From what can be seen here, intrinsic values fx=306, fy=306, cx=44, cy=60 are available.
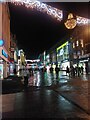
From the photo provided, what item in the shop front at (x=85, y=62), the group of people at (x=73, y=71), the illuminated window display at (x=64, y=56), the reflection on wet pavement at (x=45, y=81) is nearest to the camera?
the reflection on wet pavement at (x=45, y=81)

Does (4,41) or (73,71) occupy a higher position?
(4,41)

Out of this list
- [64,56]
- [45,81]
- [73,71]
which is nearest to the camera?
[45,81]

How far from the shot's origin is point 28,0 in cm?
1173

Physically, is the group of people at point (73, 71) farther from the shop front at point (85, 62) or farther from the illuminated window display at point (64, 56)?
the illuminated window display at point (64, 56)

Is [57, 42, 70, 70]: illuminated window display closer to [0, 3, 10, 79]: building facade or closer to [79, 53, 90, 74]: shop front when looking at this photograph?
[79, 53, 90, 74]: shop front

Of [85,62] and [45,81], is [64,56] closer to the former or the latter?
[85,62]

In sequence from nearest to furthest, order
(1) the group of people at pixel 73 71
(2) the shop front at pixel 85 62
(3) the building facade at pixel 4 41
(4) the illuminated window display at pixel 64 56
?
(3) the building facade at pixel 4 41 → (1) the group of people at pixel 73 71 → (2) the shop front at pixel 85 62 → (4) the illuminated window display at pixel 64 56

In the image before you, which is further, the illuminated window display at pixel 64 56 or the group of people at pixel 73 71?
the illuminated window display at pixel 64 56

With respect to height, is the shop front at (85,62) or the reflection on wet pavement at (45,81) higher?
the shop front at (85,62)

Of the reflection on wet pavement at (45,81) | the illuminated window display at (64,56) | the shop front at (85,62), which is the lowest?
the reflection on wet pavement at (45,81)

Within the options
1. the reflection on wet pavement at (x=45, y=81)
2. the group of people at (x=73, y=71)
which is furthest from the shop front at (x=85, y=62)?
the reflection on wet pavement at (x=45, y=81)

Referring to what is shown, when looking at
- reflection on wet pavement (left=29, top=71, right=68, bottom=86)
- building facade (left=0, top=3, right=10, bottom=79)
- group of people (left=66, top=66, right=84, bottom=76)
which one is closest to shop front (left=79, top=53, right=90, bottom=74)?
group of people (left=66, top=66, right=84, bottom=76)

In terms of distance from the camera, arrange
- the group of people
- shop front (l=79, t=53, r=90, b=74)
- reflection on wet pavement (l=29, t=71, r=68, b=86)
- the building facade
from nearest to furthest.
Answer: reflection on wet pavement (l=29, t=71, r=68, b=86)
the building facade
the group of people
shop front (l=79, t=53, r=90, b=74)

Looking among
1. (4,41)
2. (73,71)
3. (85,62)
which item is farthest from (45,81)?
(85,62)
